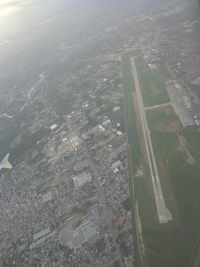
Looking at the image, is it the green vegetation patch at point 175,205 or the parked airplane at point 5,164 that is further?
the parked airplane at point 5,164

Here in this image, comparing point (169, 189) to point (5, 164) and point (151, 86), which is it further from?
point (5, 164)

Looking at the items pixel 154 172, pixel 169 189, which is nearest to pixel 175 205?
pixel 169 189

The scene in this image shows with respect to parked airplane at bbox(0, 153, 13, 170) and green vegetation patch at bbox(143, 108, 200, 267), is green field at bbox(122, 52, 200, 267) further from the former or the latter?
parked airplane at bbox(0, 153, 13, 170)

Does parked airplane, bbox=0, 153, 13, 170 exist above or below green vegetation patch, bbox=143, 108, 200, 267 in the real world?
below

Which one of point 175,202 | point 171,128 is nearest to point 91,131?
point 171,128

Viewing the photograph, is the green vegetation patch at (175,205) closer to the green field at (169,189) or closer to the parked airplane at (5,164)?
the green field at (169,189)

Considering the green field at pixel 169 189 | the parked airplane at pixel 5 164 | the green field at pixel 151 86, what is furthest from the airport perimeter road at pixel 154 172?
the parked airplane at pixel 5 164

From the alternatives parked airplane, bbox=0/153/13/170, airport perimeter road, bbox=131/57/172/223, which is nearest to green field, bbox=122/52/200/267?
airport perimeter road, bbox=131/57/172/223

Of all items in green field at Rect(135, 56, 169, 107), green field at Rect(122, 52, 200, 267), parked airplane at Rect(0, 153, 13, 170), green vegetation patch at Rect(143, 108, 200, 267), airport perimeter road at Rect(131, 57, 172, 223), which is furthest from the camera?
green field at Rect(135, 56, 169, 107)
